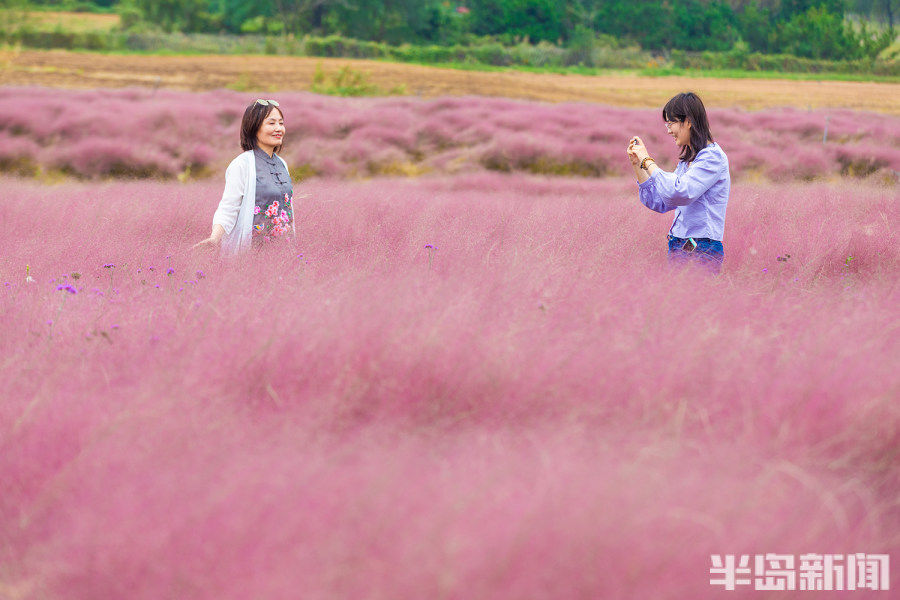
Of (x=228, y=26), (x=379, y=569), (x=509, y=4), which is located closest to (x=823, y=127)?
(x=379, y=569)

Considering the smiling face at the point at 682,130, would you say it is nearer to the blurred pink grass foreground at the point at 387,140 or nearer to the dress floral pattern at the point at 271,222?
the dress floral pattern at the point at 271,222

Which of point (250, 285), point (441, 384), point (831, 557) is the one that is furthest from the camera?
point (250, 285)

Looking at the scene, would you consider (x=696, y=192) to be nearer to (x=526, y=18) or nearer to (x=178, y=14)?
(x=526, y=18)

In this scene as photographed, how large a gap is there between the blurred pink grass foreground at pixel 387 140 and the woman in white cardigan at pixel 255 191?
8.22 meters

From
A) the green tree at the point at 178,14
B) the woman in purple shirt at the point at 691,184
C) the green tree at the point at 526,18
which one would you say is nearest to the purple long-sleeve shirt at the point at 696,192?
the woman in purple shirt at the point at 691,184

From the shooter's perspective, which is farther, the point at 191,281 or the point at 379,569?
the point at 191,281

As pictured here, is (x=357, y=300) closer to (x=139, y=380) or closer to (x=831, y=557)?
(x=139, y=380)

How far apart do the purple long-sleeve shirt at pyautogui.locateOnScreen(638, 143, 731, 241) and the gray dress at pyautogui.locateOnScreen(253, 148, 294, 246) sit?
197 cm

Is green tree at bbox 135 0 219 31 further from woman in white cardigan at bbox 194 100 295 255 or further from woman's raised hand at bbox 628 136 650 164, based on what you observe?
woman's raised hand at bbox 628 136 650 164

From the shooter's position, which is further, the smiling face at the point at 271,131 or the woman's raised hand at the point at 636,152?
the smiling face at the point at 271,131

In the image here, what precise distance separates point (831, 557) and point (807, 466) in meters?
0.39

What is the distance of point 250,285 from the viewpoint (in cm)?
330

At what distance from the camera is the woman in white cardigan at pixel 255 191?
400 centimetres

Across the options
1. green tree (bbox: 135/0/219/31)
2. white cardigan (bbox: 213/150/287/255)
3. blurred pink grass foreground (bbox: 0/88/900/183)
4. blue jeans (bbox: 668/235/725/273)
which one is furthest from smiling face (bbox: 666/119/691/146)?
green tree (bbox: 135/0/219/31)
